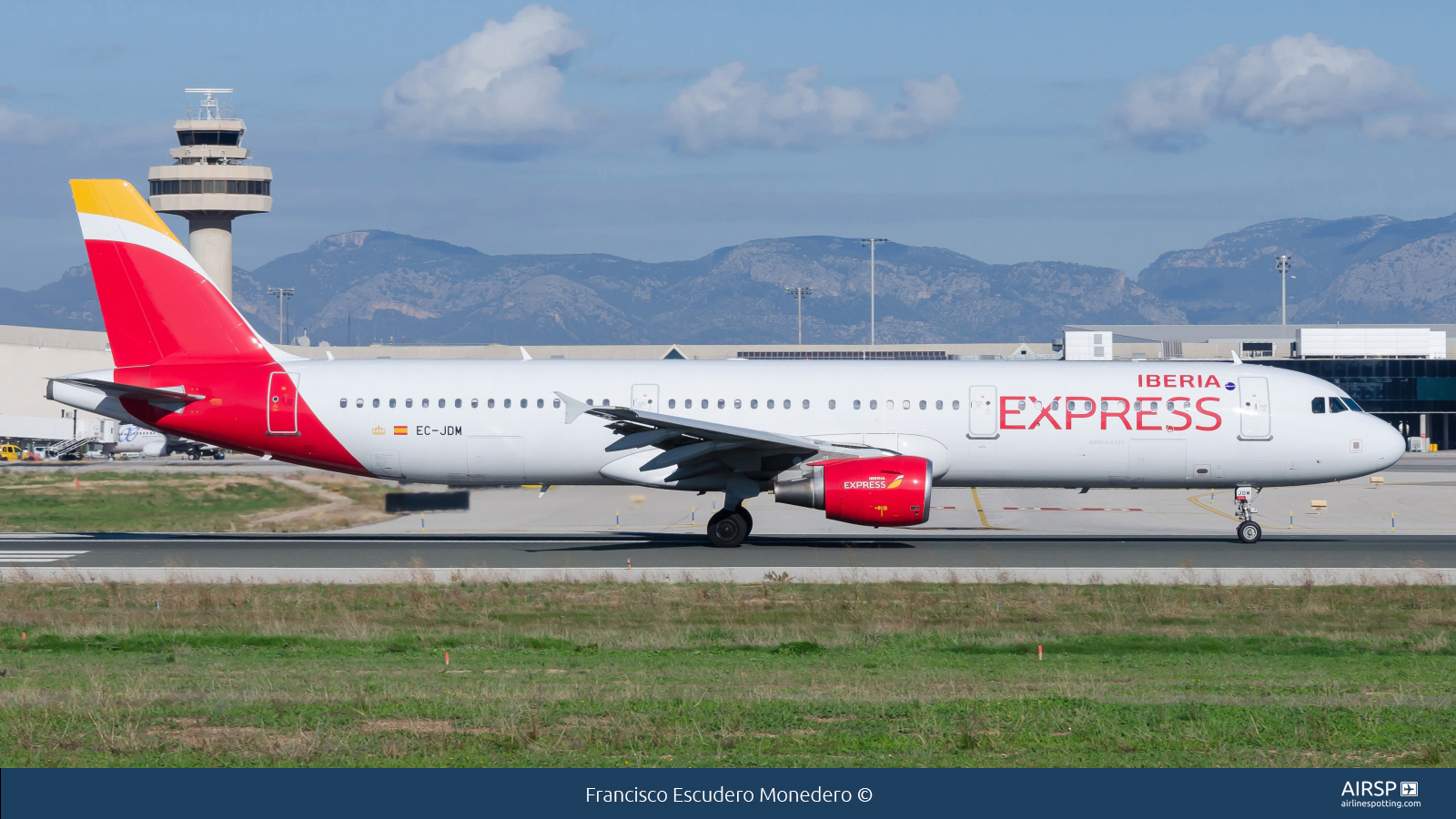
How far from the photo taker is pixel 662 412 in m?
30.2

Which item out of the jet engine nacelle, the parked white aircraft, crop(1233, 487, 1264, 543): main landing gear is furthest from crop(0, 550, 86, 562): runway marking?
the parked white aircraft

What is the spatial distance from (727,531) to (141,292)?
1407 cm

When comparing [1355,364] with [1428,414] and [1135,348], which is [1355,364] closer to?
[1428,414]

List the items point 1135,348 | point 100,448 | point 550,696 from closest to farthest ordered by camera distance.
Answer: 1. point 550,696
2. point 100,448
3. point 1135,348

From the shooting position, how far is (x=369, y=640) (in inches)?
702

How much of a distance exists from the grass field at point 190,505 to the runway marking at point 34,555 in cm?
691

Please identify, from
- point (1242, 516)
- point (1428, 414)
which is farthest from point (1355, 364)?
point (1242, 516)

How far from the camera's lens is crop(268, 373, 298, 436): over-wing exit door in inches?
1174

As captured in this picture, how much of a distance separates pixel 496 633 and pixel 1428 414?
93681mm

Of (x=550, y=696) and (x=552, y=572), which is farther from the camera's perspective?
(x=552, y=572)

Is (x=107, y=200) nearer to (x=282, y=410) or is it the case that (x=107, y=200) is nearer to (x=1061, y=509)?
(x=282, y=410)

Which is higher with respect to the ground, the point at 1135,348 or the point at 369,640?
the point at 1135,348

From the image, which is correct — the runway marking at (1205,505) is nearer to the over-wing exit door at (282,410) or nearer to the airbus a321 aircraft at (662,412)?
the airbus a321 aircraft at (662,412)

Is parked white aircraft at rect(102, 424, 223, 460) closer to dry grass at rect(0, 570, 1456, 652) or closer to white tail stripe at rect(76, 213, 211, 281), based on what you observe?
white tail stripe at rect(76, 213, 211, 281)
